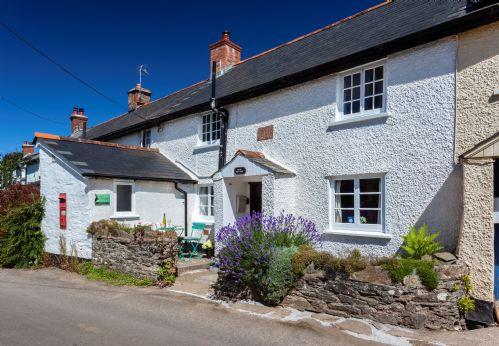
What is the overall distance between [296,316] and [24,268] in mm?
9332

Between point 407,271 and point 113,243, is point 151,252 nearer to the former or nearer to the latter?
point 113,243

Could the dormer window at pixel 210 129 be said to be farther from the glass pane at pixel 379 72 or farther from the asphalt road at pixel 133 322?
the asphalt road at pixel 133 322

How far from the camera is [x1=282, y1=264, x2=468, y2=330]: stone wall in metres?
5.78

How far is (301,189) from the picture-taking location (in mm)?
9625

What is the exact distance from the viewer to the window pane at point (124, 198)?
11.7m

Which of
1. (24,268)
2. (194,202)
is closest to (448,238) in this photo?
(194,202)

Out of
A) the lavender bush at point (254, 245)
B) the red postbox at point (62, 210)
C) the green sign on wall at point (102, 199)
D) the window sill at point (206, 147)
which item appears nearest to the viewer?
the lavender bush at point (254, 245)

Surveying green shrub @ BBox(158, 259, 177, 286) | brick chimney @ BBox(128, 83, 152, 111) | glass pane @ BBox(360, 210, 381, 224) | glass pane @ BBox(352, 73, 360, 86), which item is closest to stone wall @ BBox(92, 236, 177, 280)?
green shrub @ BBox(158, 259, 177, 286)

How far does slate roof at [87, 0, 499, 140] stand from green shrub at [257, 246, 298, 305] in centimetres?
487

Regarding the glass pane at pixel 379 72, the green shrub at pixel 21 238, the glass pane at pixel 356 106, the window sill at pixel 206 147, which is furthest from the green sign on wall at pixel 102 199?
the glass pane at pixel 379 72

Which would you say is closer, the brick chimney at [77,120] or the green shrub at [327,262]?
the green shrub at [327,262]

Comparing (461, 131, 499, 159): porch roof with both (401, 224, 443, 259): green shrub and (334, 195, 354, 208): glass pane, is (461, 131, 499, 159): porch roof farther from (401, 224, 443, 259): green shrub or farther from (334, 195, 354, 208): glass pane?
(334, 195, 354, 208): glass pane

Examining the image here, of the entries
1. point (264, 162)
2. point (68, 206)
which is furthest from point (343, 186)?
point (68, 206)

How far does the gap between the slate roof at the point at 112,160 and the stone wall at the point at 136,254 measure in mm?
2245
